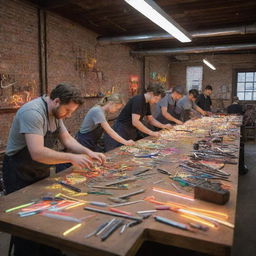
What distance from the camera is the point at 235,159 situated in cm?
310

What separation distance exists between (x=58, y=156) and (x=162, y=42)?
8905 millimetres

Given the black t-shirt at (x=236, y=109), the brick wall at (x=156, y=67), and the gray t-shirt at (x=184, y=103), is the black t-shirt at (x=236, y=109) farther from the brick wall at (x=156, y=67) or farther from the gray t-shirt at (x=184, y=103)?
the brick wall at (x=156, y=67)

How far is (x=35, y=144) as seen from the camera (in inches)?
85.4

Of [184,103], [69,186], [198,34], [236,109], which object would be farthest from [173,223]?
[236,109]

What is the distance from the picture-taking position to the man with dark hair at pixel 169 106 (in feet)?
21.8

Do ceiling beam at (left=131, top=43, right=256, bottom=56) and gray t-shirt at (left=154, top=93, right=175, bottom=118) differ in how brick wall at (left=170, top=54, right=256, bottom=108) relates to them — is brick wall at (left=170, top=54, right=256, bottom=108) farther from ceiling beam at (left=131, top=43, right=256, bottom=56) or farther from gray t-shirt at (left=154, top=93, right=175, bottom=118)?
gray t-shirt at (left=154, top=93, right=175, bottom=118)

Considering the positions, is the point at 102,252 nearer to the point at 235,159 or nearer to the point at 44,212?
the point at 44,212

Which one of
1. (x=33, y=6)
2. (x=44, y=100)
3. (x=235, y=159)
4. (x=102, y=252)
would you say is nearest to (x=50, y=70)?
(x=33, y=6)

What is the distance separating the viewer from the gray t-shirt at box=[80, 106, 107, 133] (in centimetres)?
380

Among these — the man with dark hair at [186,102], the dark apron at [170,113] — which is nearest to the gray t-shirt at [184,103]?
the man with dark hair at [186,102]

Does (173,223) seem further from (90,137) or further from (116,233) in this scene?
(90,137)

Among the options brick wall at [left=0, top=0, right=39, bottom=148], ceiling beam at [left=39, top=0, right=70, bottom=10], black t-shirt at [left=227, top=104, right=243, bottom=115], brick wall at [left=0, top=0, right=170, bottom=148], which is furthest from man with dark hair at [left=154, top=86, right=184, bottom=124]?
black t-shirt at [left=227, top=104, right=243, bottom=115]

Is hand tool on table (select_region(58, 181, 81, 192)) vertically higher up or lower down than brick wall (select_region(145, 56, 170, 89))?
lower down

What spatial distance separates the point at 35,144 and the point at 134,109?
2563mm
